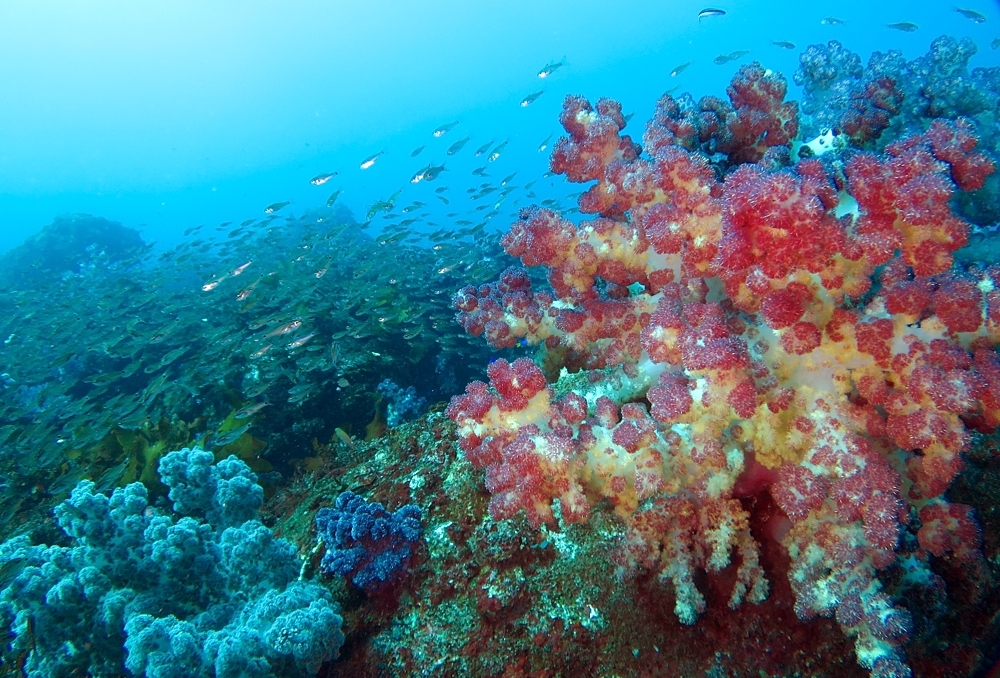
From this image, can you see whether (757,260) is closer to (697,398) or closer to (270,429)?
(697,398)

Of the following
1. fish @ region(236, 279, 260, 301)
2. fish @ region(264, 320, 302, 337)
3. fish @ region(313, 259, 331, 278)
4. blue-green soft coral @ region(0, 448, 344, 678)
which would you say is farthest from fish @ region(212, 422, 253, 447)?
fish @ region(313, 259, 331, 278)

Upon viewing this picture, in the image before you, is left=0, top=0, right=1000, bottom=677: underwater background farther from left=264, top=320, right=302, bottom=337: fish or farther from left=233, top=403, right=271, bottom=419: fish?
left=264, top=320, right=302, bottom=337: fish

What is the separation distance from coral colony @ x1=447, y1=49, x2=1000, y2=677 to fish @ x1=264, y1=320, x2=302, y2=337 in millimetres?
6607

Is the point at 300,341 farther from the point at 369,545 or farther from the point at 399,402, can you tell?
the point at 369,545

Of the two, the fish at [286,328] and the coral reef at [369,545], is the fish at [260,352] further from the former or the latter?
the coral reef at [369,545]

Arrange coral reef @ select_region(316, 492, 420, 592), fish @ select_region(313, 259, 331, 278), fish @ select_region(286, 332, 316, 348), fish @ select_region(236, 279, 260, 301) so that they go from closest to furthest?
coral reef @ select_region(316, 492, 420, 592), fish @ select_region(286, 332, 316, 348), fish @ select_region(236, 279, 260, 301), fish @ select_region(313, 259, 331, 278)

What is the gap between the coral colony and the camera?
1.99 metres

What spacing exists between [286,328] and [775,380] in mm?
8036

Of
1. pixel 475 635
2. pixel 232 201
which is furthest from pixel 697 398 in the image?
pixel 232 201

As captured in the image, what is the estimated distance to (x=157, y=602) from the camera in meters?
2.88

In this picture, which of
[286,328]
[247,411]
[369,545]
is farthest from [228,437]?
[369,545]

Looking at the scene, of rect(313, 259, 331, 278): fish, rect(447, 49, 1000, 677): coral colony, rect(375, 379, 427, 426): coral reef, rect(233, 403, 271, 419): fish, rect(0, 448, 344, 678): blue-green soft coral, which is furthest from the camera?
rect(313, 259, 331, 278): fish

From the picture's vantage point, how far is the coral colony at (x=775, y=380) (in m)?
1.99

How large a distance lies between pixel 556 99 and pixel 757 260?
147 metres
